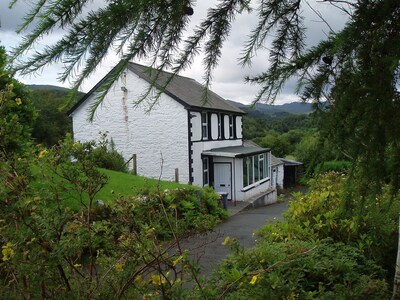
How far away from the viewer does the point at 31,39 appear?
1.52 metres

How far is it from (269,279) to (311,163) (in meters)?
1.14

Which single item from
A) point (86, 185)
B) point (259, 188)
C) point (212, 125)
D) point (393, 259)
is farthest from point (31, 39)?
point (259, 188)

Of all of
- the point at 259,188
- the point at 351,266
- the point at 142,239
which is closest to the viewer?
the point at 142,239

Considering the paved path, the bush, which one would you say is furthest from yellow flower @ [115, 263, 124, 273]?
the bush

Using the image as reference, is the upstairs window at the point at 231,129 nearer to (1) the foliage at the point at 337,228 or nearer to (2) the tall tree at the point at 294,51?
(1) the foliage at the point at 337,228

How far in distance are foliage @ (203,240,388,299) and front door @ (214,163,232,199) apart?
62.0ft

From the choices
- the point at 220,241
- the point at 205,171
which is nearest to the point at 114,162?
the point at 205,171

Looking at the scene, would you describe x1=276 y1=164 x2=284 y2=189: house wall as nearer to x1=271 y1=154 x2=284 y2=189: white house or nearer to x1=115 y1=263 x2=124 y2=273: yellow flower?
x1=271 y1=154 x2=284 y2=189: white house

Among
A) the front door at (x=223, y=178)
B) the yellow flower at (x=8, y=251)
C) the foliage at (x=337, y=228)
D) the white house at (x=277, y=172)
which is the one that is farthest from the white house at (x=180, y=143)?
the yellow flower at (x=8, y=251)

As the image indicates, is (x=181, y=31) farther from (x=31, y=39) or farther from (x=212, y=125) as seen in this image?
(x=212, y=125)

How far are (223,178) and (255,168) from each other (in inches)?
146

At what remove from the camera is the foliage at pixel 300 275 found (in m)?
2.83

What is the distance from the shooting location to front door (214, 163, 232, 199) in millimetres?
23609

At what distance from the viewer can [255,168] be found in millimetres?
26719
